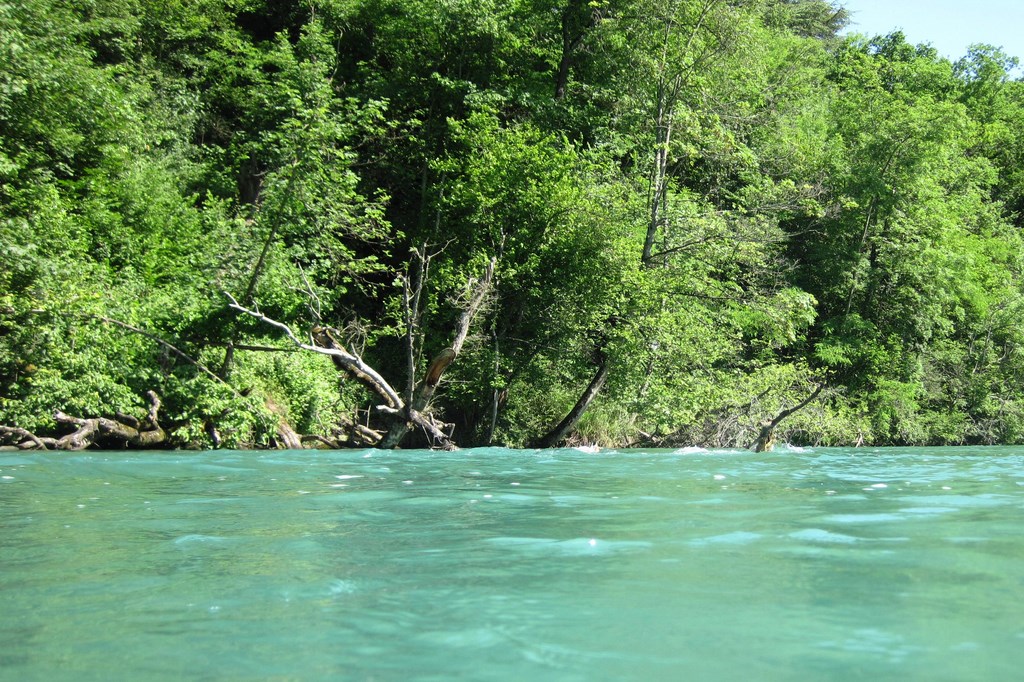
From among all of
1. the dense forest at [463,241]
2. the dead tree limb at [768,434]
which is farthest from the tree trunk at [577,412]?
the dead tree limb at [768,434]

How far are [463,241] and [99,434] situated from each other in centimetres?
894

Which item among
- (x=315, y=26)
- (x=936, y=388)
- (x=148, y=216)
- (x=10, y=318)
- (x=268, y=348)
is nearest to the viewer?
(x=10, y=318)

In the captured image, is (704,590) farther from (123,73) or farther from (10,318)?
(123,73)

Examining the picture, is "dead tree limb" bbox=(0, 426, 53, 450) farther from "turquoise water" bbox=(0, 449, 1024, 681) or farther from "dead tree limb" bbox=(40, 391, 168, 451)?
"turquoise water" bbox=(0, 449, 1024, 681)

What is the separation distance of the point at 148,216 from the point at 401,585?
15.4 meters

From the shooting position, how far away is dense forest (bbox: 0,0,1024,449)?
1409 centimetres

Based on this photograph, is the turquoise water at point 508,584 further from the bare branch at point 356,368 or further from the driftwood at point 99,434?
the bare branch at point 356,368

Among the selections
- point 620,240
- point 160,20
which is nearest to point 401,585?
point 620,240

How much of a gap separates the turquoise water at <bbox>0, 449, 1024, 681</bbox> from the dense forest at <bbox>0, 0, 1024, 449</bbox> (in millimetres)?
6527

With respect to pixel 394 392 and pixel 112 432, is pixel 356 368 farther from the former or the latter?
pixel 112 432

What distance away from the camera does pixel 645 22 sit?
62.0ft

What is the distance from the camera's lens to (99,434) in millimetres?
13125

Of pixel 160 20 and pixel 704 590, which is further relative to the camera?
pixel 160 20

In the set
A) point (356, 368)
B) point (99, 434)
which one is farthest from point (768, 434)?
point (99, 434)
